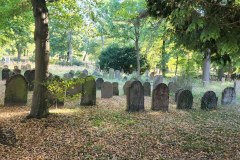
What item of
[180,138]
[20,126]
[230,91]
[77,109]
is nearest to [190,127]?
[180,138]

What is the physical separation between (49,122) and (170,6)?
167 inches

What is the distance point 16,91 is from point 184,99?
6056 millimetres

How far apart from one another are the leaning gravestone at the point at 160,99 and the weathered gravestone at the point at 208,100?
1.87 meters

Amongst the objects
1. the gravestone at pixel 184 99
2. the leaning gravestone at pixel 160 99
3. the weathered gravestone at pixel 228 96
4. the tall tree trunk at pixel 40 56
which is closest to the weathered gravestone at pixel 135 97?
the leaning gravestone at pixel 160 99

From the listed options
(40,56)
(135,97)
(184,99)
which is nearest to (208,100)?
(184,99)

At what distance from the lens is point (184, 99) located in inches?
434

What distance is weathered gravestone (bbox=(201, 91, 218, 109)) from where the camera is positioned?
11.3 metres

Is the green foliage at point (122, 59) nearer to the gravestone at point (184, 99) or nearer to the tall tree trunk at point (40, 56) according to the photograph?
the gravestone at point (184, 99)

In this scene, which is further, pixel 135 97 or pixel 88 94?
pixel 88 94

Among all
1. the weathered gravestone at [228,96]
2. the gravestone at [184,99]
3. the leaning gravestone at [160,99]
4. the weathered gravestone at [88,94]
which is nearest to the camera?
the weathered gravestone at [88,94]

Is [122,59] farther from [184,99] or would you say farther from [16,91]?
[16,91]

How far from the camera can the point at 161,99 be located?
10.4 metres

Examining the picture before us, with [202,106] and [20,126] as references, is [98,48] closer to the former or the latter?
[202,106]

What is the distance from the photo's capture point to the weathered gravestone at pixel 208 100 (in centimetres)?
1134
